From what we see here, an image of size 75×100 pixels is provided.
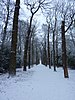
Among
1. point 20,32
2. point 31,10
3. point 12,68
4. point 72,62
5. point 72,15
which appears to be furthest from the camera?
point 20,32

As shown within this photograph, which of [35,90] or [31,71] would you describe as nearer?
[35,90]

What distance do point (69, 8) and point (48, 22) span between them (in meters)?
13.6

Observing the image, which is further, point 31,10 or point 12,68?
point 31,10

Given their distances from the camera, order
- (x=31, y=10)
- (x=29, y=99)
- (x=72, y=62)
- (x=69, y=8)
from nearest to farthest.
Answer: (x=29, y=99) < (x=69, y=8) < (x=31, y=10) < (x=72, y=62)


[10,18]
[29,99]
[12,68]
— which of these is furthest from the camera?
[10,18]

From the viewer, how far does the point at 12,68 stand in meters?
17.5

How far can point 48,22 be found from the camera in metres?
40.7

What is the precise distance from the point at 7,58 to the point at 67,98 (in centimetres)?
2007

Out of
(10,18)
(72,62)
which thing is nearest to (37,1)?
(10,18)

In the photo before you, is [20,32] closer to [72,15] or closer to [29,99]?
[72,15]

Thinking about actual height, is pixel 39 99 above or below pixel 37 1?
below

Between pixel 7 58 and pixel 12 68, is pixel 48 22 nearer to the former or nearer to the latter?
pixel 7 58

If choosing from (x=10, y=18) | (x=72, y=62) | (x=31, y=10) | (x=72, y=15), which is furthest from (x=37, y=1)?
(x=72, y=62)

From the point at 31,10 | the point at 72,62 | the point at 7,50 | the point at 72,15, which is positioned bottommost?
the point at 72,62
